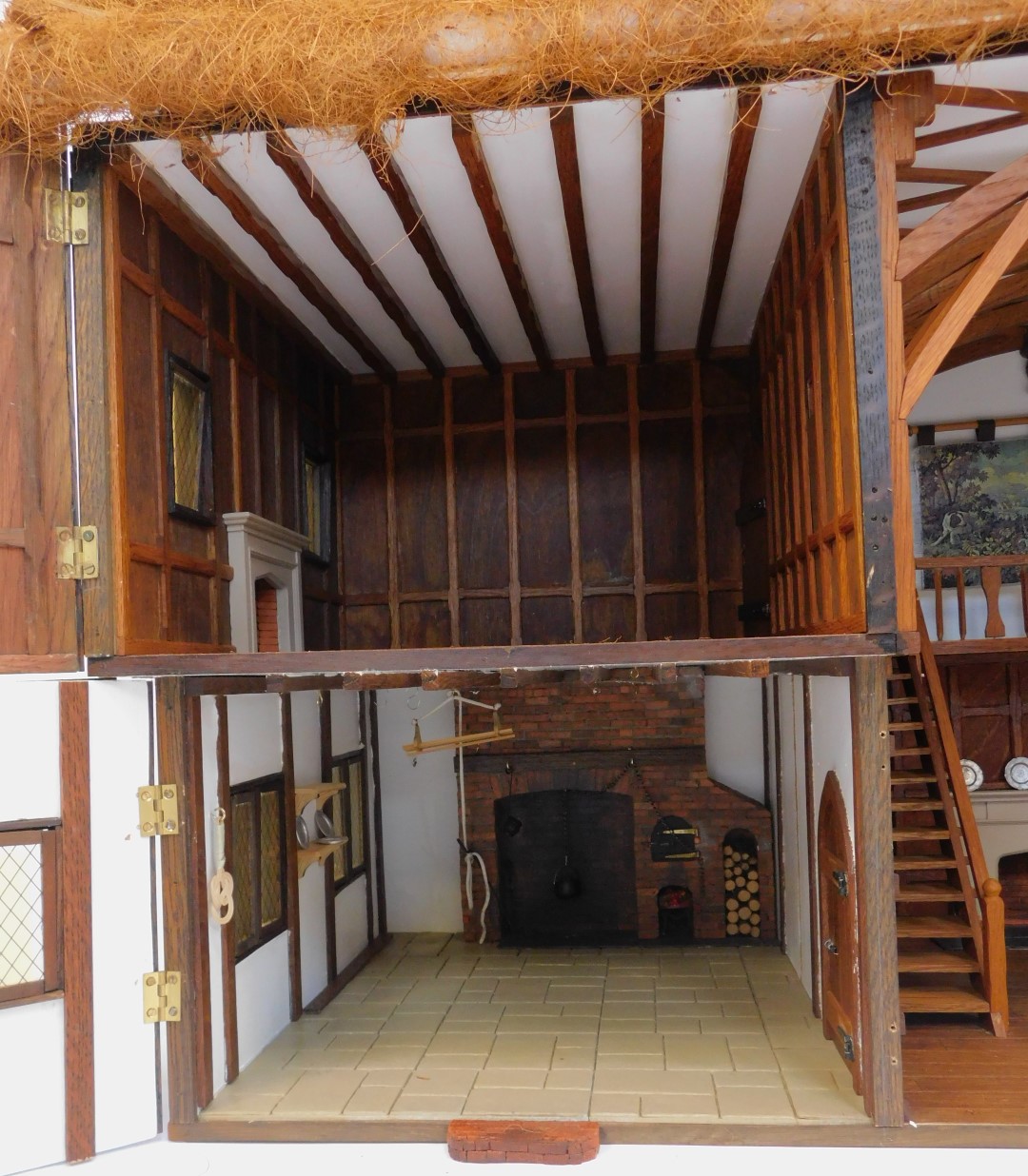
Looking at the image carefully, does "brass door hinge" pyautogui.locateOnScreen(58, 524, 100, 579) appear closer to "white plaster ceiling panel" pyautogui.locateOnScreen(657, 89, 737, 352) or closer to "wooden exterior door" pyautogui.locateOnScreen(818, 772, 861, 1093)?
"white plaster ceiling panel" pyautogui.locateOnScreen(657, 89, 737, 352)

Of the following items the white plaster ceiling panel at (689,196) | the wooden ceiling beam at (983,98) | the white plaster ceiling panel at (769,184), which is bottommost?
the wooden ceiling beam at (983,98)

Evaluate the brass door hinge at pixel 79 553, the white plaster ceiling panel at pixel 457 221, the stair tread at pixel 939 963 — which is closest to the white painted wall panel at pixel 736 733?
the stair tread at pixel 939 963

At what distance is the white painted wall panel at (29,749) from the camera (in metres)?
4.73

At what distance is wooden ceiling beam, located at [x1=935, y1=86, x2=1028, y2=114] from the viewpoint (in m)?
4.61

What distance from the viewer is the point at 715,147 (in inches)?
205

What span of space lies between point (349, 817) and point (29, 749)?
12.5 ft

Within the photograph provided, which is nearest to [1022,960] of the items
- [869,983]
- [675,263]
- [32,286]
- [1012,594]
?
[1012,594]

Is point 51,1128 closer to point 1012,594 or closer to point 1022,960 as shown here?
point 1022,960

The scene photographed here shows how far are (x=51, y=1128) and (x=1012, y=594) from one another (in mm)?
7190

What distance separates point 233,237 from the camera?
6.02 m

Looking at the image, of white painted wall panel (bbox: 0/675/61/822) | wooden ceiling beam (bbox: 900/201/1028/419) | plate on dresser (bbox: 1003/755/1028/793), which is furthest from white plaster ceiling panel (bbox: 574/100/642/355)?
plate on dresser (bbox: 1003/755/1028/793)

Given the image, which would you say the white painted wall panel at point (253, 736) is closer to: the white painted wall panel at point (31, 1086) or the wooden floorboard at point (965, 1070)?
the white painted wall panel at point (31, 1086)

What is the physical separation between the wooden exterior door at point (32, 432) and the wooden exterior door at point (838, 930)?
12.5ft

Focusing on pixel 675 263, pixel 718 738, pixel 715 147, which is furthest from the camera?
pixel 718 738
